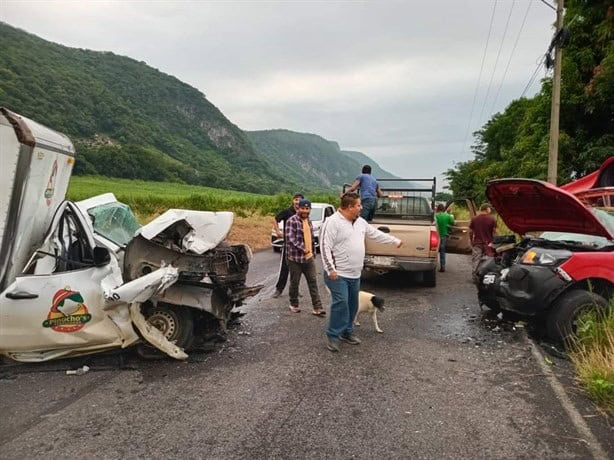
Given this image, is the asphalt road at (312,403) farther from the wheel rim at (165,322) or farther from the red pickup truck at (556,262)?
the red pickup truck at (556,262)

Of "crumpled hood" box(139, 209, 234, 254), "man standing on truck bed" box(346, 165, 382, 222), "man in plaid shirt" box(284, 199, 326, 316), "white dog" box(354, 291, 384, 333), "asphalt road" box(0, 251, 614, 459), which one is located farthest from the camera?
"man standing on truck bed" box(346, 165, 382, 222)

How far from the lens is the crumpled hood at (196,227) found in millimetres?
5488

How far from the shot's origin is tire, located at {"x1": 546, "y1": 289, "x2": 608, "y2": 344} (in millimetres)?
5461

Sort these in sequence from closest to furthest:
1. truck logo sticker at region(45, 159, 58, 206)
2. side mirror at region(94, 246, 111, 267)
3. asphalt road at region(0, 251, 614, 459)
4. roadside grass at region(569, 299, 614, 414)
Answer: asphalt road at region(0, 251, 614, 459) < roadside grass at region(569, 299, 614, 414) < side mirror at region(94, 246, 111, 267) < truck logo sticker at region(45, 159, 58, 206)

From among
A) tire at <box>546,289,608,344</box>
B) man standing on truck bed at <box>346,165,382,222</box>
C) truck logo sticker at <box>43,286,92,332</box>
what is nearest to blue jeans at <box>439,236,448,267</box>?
man standing on truck bed at <box>346,165,382,222</box>

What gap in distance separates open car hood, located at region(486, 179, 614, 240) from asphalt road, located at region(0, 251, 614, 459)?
1579 millimetres

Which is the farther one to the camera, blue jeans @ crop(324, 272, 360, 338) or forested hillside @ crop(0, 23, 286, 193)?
forested hillside @ crop(0, 23, 286, 193)

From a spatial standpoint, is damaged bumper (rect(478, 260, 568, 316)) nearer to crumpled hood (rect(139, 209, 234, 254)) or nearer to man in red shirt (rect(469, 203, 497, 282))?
crumpled hood (rect(139, 209, 234, 254))

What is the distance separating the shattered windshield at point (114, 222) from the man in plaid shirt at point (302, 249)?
2205mm

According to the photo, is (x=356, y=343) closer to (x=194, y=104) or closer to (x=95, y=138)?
(x=95, y=138)

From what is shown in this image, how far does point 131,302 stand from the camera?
4.67 m

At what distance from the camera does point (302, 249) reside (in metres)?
7.25

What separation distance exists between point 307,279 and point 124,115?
4306 inches

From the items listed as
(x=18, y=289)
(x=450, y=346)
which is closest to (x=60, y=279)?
(x=18, y=289)
